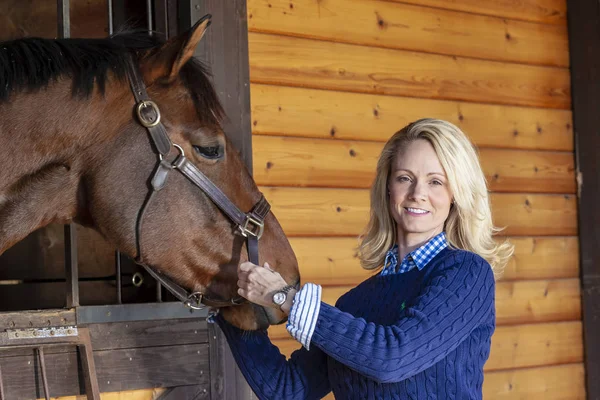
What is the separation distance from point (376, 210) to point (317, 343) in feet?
1.67

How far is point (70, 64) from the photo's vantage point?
1748mm

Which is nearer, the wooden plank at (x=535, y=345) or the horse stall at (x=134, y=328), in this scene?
the horse stall at (x=134, y=328)

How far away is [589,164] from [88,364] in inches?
98.2

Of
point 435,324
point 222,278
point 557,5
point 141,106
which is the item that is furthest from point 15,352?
point 557,5

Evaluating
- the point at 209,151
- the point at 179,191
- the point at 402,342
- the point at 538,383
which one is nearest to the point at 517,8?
the point at 538,383

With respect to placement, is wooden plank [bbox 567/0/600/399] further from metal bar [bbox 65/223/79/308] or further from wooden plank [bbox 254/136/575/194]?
metal bar [bbox 65/223/79/308]

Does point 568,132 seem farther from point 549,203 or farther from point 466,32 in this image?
point 466,32

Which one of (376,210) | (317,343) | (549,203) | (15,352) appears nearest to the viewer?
(317,343)

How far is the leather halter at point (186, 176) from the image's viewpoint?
70.7 inches

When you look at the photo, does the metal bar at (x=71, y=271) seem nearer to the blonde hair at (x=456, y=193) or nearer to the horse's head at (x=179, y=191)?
the horse's head at (x=179, y=191)

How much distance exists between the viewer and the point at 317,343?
5.30 ft

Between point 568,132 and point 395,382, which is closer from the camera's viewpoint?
point 395,382

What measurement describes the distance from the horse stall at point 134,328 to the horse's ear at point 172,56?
0.35 m

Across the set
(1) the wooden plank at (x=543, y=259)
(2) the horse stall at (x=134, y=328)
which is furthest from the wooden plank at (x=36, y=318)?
(1) the wooden plank at (x=543, y=259)
